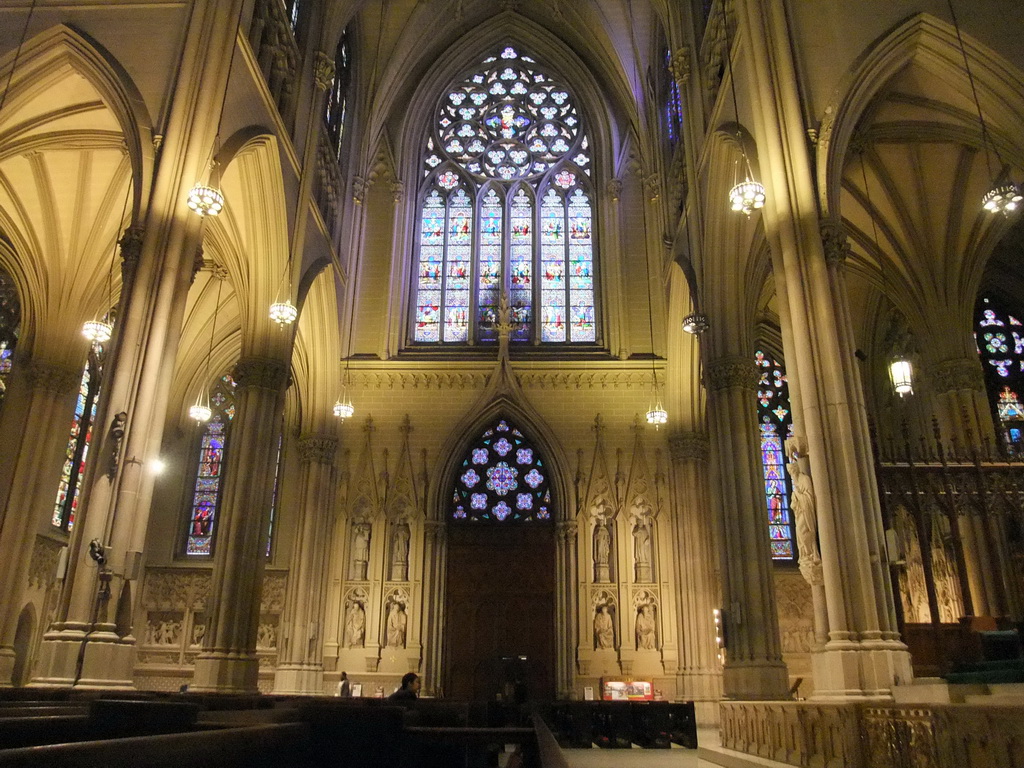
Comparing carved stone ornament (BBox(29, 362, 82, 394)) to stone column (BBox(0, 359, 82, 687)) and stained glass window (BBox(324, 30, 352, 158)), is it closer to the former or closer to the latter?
stone column (BBox(0, 359, 82, 687))

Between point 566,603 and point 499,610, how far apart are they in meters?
1.85

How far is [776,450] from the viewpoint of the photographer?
23672 mm

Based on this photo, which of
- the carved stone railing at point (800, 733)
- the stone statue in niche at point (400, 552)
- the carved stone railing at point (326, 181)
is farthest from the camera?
the stone statue in niche at point (400, 552)

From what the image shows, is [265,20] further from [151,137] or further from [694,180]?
[694,180]

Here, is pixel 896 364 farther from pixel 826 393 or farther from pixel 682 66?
pixel 682 66

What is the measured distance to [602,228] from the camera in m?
24.7

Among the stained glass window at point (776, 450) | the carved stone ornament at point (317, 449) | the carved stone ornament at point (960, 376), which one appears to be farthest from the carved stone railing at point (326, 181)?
the carved stone ornament at point (960, 376)

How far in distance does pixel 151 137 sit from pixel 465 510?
12995mm

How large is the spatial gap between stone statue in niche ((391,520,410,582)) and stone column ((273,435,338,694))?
1712 millimetres

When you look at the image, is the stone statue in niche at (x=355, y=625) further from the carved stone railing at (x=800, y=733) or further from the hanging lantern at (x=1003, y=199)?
the hanging lantern at (x=1003, y=199)

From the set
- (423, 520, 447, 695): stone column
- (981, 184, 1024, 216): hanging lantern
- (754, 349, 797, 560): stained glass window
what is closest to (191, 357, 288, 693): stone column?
(423, 520, 447, 695): stone column

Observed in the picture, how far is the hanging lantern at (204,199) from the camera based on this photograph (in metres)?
11.2

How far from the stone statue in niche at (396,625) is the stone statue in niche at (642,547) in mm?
6069

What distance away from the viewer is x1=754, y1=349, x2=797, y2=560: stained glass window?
891 inches
